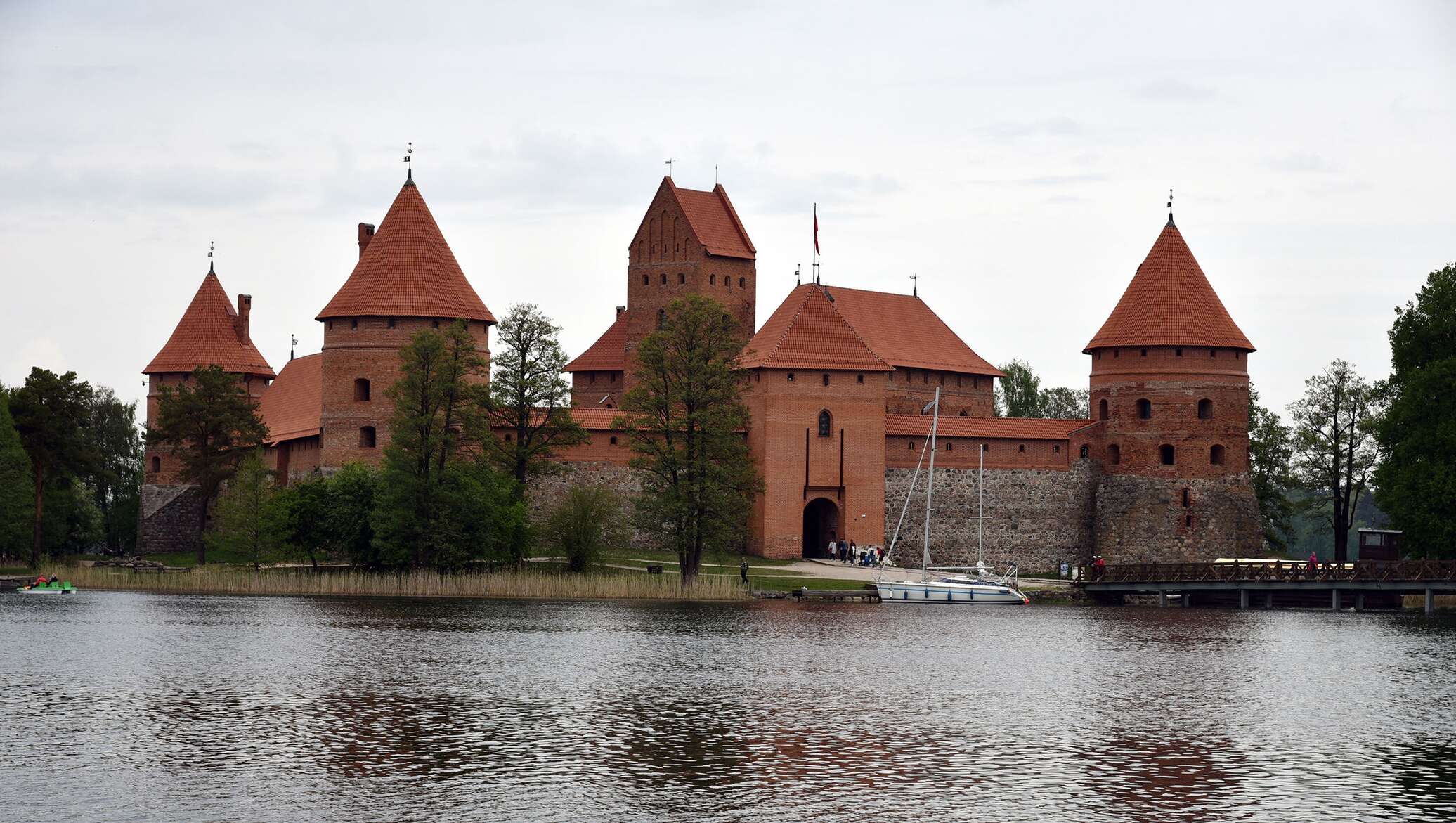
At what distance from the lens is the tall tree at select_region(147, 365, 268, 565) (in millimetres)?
48406

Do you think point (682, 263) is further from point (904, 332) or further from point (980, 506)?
point (980, 506)

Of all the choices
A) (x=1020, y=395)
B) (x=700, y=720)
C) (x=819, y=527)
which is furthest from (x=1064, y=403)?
(x=700, y=720)

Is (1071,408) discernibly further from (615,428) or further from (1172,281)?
(615,428)

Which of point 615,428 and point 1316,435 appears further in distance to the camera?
point 1316,435

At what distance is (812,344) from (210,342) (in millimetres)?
19994

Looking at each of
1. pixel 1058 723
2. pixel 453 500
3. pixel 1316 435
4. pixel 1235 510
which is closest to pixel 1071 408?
pixel 1316 435

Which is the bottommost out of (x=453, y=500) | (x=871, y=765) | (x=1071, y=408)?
(x=871, y=765)

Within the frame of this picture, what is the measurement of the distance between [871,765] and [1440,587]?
78.3ft

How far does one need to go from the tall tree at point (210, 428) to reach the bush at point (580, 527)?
10.8 meters

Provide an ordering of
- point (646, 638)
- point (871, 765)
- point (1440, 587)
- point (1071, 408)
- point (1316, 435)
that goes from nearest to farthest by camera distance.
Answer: point (871, 765) < point (646, 638) < point (1440, 587) < point (1316, 435) < point (1071, 408)

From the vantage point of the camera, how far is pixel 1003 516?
158ft

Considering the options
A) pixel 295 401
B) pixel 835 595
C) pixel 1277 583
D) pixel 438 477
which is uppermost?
pixel 295 401

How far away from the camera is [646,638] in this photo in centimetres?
2939

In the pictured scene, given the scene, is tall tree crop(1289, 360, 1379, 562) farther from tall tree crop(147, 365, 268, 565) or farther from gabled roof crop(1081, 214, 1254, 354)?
tall tree crop(147, 365, 268, 565)
